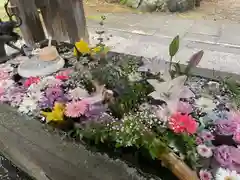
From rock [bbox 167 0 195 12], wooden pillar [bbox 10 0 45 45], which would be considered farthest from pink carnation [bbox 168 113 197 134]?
rock [bbox 167 0 195 12]

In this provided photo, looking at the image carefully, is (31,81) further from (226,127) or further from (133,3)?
(133,3)

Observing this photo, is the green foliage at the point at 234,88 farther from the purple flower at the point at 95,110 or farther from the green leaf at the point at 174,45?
the purple flower at the point at 95,110

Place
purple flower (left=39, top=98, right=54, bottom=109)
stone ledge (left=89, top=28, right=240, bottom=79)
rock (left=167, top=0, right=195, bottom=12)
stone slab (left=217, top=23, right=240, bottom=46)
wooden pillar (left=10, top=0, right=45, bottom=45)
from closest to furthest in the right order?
purple flower (left=39, top=98, right=54, bottom=109), wooden pillar (left=10, top=0, right=45, bottom=45), stone ledge (left=89, top=28, right=240, bottom=79), stone slab (left=217, top=23, right=240, bottom=46), rock (left=167, top=0, right=195, bottom=12)

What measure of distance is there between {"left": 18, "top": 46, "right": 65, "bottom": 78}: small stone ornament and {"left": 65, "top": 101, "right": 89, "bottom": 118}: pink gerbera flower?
365 millimetres

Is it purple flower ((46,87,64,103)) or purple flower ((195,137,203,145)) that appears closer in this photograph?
purple flower ((195,137,203,145))

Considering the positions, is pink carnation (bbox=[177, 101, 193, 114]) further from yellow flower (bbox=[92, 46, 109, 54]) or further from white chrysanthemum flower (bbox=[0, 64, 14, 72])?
white chrysanthemum flower (bbox=[0, 64, 14, 72])

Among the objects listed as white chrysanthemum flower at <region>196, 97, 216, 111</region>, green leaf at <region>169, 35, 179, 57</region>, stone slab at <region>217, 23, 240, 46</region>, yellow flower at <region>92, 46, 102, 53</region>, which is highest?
green leaf at <region>169, 35, 179, 57</region>

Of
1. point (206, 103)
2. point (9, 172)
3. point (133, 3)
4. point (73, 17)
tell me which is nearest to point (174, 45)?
point (206, 103)

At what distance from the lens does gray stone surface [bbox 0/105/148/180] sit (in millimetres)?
729

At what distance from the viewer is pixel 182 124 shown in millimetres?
730

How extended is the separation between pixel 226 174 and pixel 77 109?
1.50ft

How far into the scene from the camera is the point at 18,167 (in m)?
0.94

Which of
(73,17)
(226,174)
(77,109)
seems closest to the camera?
(226,174)

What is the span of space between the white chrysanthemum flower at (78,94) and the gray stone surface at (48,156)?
0.46ft
